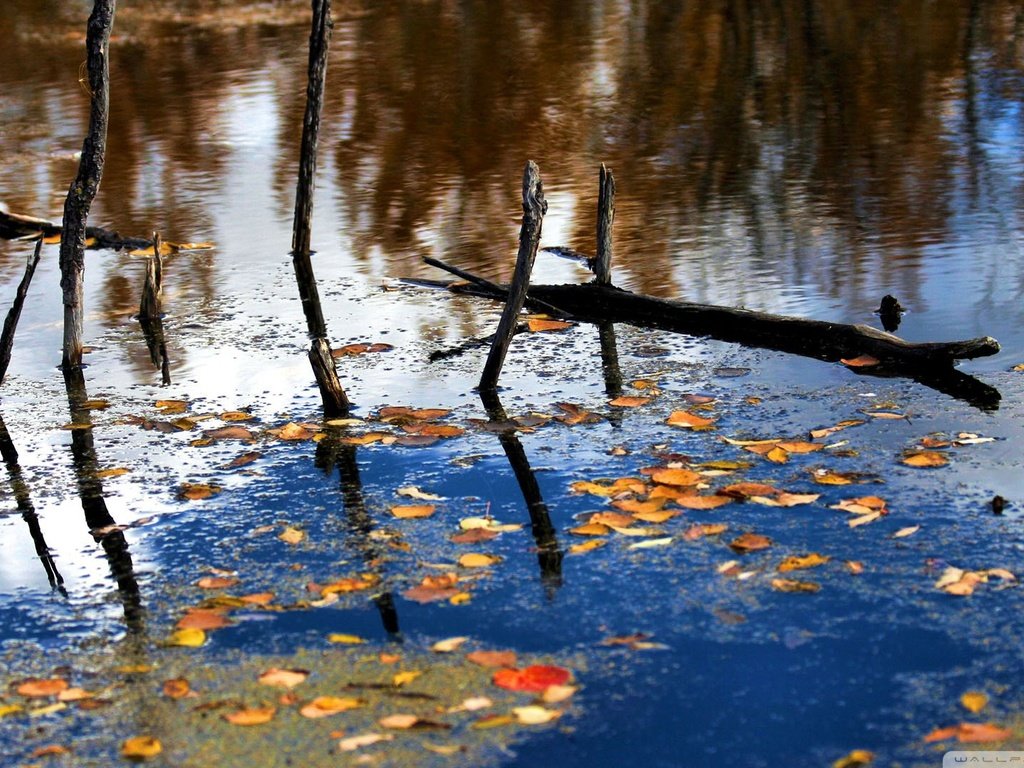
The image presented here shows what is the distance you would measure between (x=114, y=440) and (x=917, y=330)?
16.7 ft

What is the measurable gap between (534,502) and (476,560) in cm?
68

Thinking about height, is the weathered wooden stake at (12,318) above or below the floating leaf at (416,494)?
above

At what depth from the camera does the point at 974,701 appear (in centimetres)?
442

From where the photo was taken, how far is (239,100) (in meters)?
21.6

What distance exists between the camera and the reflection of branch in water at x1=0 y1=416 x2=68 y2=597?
5.79 m

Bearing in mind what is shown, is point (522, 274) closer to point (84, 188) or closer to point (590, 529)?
point (590, 529)

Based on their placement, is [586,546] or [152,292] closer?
[586,546]

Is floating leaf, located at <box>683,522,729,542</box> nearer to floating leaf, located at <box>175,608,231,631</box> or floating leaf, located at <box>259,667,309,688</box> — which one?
floating leaf, located at <box>259,667,309,688</box>

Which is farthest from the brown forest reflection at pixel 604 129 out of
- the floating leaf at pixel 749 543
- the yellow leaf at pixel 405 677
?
the yellow leaf at pixel 405 677

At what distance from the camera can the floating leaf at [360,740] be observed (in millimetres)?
4344

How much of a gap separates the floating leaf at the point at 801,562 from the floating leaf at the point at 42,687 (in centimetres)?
268

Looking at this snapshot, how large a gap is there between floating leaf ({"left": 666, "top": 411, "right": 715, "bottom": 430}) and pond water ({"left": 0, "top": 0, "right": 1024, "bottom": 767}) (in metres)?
0.05

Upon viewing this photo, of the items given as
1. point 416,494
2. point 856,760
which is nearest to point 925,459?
point 416,494

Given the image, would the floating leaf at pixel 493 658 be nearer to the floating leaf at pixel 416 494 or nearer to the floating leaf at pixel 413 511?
the floating leaf at pixel 413 511
